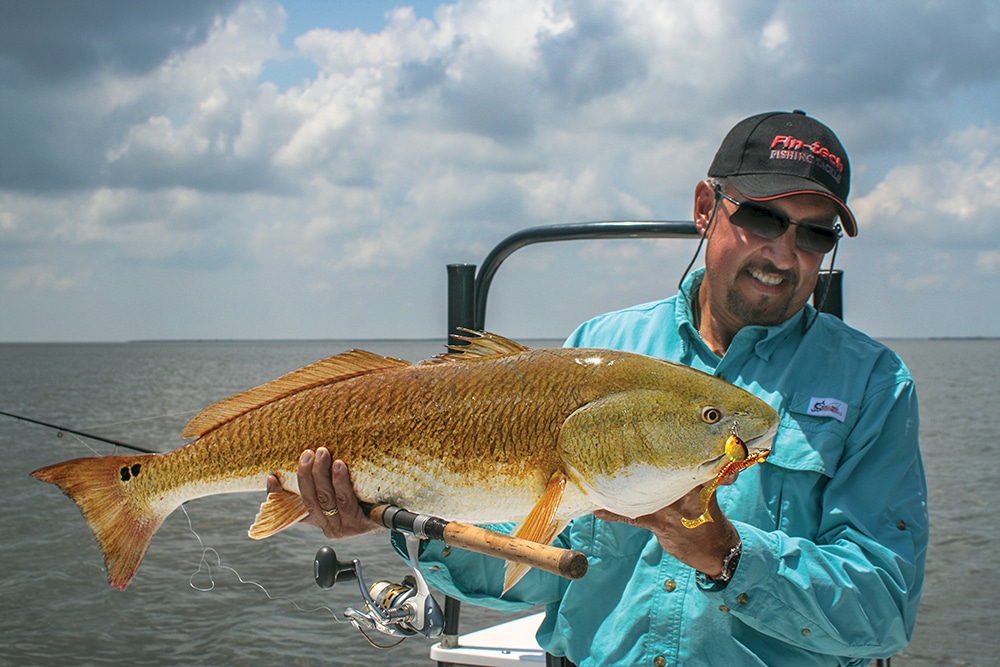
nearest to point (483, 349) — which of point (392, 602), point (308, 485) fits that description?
point (308, 485)

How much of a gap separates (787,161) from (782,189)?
5.4 inches

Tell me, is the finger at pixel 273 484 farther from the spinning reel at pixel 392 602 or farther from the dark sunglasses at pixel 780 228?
the dark sunglasses at pixel 780 228

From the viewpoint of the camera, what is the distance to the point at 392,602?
12.8 ft

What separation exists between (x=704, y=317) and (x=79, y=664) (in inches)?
369

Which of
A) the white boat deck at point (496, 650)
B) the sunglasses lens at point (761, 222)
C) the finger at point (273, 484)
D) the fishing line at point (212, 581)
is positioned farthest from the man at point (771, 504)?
the fishing line at point (212, 581)

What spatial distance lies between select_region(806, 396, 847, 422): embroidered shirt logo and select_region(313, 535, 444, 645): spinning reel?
1652 mm

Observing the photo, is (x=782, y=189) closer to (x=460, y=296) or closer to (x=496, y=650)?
(x=460, y=296)

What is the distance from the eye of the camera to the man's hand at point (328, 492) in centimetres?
261

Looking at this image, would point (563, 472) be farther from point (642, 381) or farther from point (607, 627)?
point (607, 627)

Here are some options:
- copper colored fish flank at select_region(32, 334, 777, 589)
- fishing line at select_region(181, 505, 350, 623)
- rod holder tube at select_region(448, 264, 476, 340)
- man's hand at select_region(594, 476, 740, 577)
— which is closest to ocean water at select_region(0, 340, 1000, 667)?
fishing line at select_region(181, 505, 350, 623)

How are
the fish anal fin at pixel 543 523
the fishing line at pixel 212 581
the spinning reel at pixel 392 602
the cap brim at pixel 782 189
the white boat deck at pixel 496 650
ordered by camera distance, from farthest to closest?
the fishing line at pixel 212 581 < the white boat deck at pixel 496 650 < the spinning reel at pixel 392 602 < the cap brim at pixel 782 189 < the fish anal fin at pixel 543 523

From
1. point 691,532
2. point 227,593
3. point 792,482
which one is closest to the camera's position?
point 691,532

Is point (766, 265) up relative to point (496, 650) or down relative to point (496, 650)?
up

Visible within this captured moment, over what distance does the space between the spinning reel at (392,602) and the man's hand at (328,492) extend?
848 millimetres
